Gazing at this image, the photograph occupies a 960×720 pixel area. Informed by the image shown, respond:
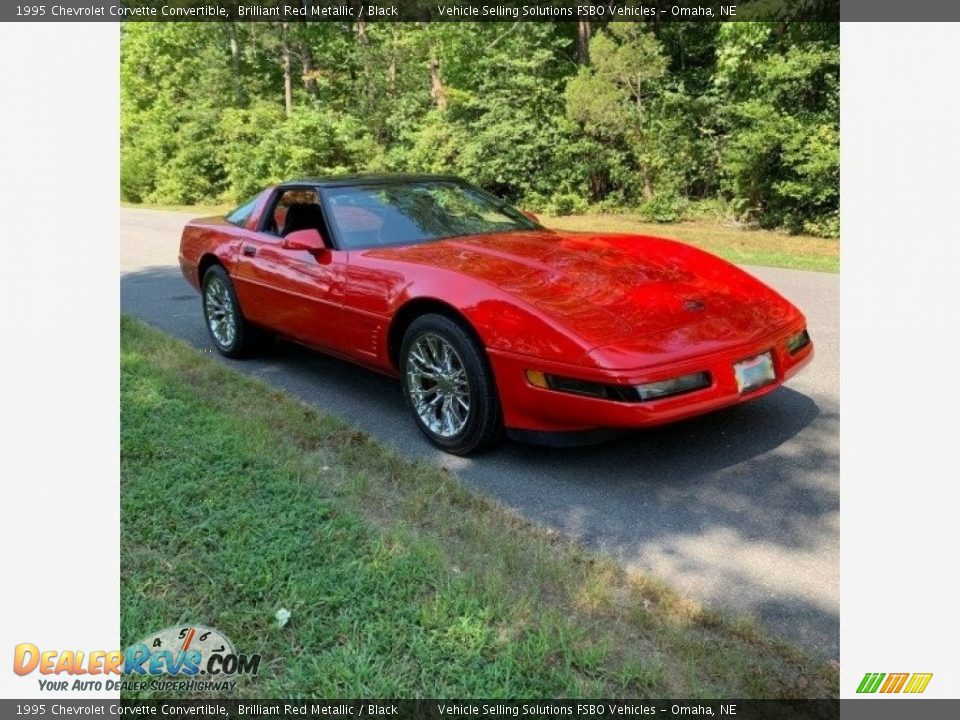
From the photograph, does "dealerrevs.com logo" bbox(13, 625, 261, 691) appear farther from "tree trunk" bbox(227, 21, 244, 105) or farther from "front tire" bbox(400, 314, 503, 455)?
"tree trunk" bbox(227, 21, 244, 105)

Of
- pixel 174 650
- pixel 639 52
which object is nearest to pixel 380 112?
pixel 639 52

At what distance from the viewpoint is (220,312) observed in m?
5.94

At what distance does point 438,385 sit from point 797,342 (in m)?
1.79

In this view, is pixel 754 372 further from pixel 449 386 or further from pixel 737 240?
pixel 737 240

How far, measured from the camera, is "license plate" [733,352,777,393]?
11.1 ft

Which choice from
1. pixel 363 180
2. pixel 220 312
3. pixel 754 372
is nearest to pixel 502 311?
pixel 754 372

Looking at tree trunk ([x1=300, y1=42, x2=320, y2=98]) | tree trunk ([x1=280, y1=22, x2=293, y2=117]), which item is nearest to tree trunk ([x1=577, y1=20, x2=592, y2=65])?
tree trunk ([x1=300, y1=42, x2=320, y2=98])

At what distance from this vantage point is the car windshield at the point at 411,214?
15.0ft

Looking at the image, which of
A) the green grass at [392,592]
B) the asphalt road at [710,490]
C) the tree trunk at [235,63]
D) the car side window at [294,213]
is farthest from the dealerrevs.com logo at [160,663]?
the tree trunk at [235,63]

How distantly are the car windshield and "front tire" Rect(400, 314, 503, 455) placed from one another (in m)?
0.86

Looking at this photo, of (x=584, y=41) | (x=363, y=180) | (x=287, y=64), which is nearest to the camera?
(x=363, y=180)

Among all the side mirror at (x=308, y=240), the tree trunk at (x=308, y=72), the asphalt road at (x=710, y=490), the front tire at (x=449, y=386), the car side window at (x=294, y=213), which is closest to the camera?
the asphalt road at (x=710, y=490)
